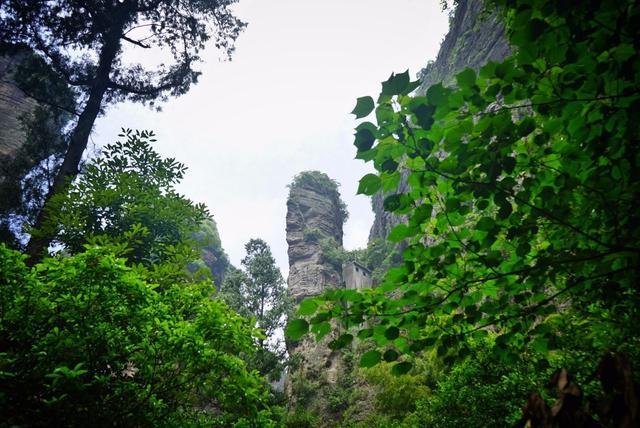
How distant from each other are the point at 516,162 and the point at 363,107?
2.50 ft

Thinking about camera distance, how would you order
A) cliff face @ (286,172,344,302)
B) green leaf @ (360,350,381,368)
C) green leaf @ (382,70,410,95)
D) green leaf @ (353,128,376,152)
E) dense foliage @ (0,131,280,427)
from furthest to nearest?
cliff face @ (286,172,344,302)
dense foliage @ (0,131,280,427)
green leaf @ (360,350,381,368)
green leaf @ (353,128,376,152)
green leaf @ (382,70,410,95)

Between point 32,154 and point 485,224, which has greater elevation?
point 32,154

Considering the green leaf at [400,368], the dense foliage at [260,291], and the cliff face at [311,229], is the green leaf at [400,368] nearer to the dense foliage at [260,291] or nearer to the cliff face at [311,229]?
the dense foliage at [260,291]

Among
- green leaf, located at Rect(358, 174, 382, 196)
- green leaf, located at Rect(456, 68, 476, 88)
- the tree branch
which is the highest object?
the tree branch

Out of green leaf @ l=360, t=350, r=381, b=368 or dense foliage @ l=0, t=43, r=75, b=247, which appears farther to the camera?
dense foliage @ l=0, t=43, r=75, b=247

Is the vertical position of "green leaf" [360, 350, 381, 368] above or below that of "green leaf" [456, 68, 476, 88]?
below

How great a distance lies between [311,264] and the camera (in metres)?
30.3

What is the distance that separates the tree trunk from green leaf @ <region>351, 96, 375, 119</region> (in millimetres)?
6077

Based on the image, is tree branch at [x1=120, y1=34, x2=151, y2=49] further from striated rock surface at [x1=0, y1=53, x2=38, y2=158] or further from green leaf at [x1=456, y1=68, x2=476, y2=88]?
striated rock surface at [x1=0, y1=53, x2=38, y2=158]

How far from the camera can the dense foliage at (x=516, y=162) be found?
1160mm

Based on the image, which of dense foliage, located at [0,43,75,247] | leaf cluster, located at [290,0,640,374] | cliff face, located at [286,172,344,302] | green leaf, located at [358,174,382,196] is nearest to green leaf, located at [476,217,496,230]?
leaf cluster, located at [290,0,640,374]

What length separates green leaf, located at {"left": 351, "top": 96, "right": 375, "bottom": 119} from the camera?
1.21 meters

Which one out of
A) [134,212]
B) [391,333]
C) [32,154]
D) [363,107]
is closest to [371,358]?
[391,333]

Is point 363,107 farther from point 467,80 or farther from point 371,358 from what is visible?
point 371,358
